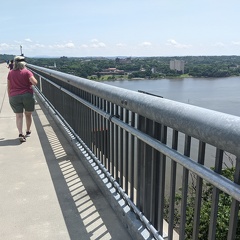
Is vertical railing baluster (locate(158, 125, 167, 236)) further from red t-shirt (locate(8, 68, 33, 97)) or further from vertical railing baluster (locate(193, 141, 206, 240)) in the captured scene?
red t-shirt (locate(8, 68, 33, 97))

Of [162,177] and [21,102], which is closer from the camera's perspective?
[162,177]

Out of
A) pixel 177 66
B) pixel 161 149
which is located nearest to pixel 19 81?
pixel 161 149

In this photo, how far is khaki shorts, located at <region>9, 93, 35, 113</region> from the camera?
5.32m

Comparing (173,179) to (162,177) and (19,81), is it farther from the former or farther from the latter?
(19,81)

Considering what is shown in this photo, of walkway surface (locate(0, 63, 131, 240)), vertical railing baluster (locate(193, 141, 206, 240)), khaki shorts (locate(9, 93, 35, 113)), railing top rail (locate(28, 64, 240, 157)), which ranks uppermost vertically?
railing top rail (locate(28, 64, 240, 157))

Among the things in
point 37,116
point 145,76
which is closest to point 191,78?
point 145,76

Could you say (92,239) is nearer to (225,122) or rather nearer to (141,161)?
(141,161)

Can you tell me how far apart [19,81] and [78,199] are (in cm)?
299

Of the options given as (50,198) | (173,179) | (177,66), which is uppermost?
(173,179)

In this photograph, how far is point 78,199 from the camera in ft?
9.79

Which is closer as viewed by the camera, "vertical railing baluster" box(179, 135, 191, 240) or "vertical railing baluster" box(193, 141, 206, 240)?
"vertical railing baluster" box(193, 141, 206, 240)

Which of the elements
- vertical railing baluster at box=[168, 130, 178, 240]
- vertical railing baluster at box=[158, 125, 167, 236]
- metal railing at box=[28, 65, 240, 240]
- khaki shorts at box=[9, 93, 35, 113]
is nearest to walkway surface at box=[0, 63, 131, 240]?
metal railing at box=[28, 65, 240, 240]

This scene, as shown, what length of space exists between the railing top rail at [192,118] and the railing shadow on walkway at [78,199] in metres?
1.04

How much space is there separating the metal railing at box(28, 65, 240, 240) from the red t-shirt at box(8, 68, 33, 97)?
1971 mm
